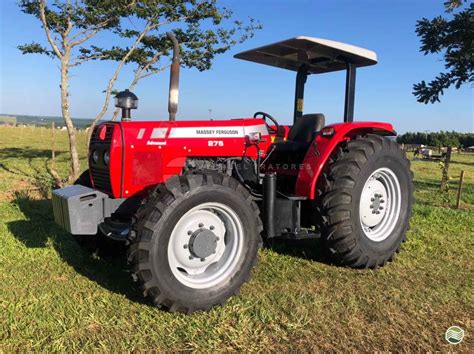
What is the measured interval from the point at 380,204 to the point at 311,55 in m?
1.69

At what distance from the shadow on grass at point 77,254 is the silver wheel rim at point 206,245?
0.42 m

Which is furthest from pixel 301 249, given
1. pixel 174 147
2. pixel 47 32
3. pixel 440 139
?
pixel 440 139

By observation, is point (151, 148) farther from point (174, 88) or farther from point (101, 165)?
point (174, 88)

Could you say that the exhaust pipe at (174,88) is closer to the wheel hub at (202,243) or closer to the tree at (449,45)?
the wheel hub at (202,243)

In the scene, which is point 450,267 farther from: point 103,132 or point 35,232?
point 35,232

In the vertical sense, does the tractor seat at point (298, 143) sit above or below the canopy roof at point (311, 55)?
below

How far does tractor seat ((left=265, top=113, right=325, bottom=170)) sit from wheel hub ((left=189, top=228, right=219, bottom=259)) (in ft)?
4.36

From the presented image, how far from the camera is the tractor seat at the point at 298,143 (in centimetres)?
439

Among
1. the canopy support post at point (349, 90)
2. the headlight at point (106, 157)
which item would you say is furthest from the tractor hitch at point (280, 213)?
the headlight at point (106, 157)

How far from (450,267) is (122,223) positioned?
3.13m

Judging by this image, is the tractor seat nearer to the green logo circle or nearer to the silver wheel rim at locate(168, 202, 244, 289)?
the silver wheel rim at locate(168, 202, 244, 289)

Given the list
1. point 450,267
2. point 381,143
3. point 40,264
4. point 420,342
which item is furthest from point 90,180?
point 450,267

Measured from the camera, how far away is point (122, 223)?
3.61 m

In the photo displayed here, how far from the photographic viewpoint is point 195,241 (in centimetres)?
332
